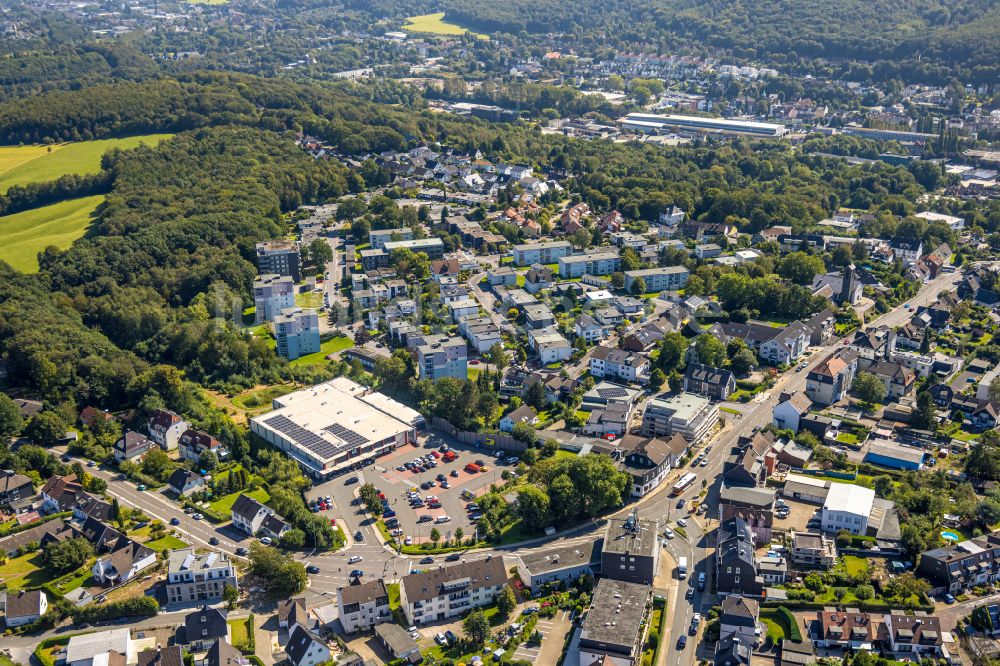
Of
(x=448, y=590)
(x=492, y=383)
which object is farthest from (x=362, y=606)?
(x=492, y=383)

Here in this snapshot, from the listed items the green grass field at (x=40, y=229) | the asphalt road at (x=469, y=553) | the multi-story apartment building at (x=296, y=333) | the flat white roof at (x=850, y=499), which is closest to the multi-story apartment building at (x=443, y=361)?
the multi-story apartment building at (x=296, y=333)

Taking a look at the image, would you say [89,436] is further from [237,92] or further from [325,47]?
[325,47]

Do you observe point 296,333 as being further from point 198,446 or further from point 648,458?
point 648,458

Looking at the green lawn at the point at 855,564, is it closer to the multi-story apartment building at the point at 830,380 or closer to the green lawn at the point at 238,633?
the multi-story apartment building at the point at 830,380

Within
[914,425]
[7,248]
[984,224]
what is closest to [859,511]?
[914,425]

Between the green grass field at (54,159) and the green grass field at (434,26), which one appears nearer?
the green grass field at (54,159)

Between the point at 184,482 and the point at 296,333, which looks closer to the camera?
the point at 184,482

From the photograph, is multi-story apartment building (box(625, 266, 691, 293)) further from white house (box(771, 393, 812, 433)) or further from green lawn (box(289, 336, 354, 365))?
green lawn (box(289, 336, 354, 365))
